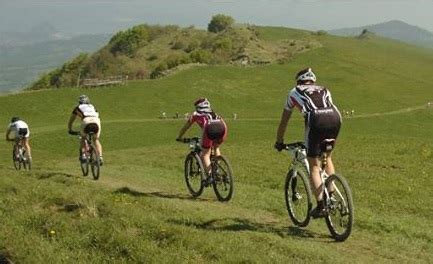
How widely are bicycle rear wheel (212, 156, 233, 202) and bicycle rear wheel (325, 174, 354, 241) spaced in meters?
4.17

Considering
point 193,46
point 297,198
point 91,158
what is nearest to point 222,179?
point 297,198

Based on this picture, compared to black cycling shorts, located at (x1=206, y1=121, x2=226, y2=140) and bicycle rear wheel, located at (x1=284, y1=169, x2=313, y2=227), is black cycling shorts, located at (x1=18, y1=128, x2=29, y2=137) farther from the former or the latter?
bicycle rear wheel, located at (x1=284, y1=169, x2=313, y2=227)

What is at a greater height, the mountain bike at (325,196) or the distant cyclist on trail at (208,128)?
the distant cyclist on trail at (208,128)

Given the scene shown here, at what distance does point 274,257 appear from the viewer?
8688mm

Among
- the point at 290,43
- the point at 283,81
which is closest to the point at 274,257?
the point at 283,81

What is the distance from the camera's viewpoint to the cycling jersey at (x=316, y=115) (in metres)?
9.77

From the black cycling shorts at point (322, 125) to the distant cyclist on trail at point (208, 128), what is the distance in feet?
14.7

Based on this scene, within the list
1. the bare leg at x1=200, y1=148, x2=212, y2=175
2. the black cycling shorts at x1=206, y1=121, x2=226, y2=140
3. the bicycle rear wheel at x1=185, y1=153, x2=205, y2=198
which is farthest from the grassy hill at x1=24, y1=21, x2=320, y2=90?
the black cycling shorts at x1=206, y1=121, x2=226, y2=140

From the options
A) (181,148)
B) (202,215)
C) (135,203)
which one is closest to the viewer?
(202,215)

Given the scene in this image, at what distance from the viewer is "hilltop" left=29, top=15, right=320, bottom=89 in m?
112

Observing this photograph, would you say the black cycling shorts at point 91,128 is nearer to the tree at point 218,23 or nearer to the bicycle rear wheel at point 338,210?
the bicycle rear wheel at point 338,210

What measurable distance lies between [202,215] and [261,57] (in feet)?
339

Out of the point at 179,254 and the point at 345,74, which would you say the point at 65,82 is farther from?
the point at 179,254

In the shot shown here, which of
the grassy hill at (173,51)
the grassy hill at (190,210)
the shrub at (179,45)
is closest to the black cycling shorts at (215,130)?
the grassy hill at (190,210)
